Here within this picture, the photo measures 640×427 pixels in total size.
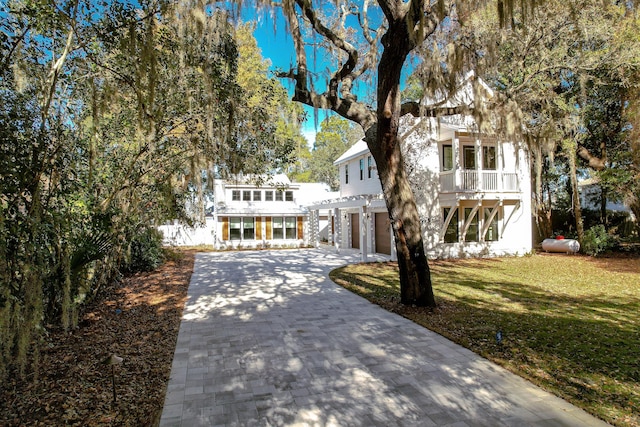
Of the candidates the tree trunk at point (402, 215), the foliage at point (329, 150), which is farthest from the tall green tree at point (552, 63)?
the foliage at point (329, 150)

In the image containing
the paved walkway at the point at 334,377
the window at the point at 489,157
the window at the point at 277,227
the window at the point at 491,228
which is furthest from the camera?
the window at the point at 277,227

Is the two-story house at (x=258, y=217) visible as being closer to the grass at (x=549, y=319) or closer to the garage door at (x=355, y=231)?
the garage door at (x=355, y=231)

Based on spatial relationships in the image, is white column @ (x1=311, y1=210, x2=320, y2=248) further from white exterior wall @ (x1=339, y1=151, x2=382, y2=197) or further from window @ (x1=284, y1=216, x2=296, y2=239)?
white exterior wall @ (x1=339, y1=151, x2=382, y2=197)

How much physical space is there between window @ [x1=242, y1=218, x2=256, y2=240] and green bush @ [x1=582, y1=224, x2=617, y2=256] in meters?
15.4

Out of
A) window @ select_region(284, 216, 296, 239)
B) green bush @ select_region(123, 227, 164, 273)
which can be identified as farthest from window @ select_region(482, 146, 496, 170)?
green bush @ select_region(123, 227, 164, 273)

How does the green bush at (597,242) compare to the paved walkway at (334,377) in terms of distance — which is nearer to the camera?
the paved walkway at (334,377)

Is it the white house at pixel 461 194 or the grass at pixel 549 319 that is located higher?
the white house at pixel 461 194

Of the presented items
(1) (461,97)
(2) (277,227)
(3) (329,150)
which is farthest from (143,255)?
(3) (329,150)

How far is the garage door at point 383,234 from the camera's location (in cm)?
1514

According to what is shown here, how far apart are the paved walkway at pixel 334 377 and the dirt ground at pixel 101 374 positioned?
23 centimetres

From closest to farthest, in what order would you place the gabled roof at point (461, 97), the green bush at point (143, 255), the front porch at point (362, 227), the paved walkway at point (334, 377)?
1. the paved walkway at point (334, 377)
2. the gabled roof at point (461, 97)
3. the green bush at point (143, 255)
4. the front porch at point (362, 227)

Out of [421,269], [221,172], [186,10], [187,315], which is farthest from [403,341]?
[221,172]

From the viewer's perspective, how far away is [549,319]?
6051mm

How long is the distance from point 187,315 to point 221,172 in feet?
13.9
